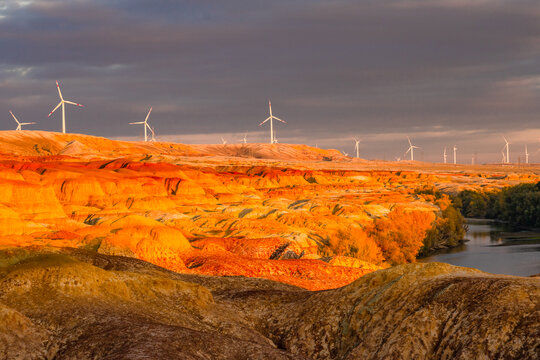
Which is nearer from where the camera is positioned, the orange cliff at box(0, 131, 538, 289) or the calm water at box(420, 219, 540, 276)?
the orange cliff at box(0, 131, 538, 289)

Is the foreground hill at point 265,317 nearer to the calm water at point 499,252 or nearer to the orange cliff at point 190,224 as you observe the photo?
the orange cliff at point 190,224

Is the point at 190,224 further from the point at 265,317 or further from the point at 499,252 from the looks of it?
the point at 265,317

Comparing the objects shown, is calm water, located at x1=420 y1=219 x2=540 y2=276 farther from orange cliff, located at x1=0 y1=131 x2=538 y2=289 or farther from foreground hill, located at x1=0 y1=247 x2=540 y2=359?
foreground hill, located at x1=0 y1=247 x2=540 y2=359

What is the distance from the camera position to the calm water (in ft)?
251

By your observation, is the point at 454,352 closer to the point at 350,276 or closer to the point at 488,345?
the point at 488,345

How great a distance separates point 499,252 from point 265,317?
74059 millimetres

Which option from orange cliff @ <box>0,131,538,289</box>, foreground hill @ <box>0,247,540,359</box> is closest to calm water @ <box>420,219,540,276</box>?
orange cliff @ <box>0,131,538,289</box>

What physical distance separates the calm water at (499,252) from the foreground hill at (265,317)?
5453cm

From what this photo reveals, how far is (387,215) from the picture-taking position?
94250 millimetres

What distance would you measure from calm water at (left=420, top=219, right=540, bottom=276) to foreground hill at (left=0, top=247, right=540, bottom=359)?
5453cm

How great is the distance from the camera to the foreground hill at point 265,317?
636 inches

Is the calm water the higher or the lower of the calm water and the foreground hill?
the lower

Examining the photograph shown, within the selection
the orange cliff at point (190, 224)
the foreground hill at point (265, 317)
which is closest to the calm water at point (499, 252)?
the orange cliff at point (190, 224)

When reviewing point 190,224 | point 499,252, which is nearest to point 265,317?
point 190,224
